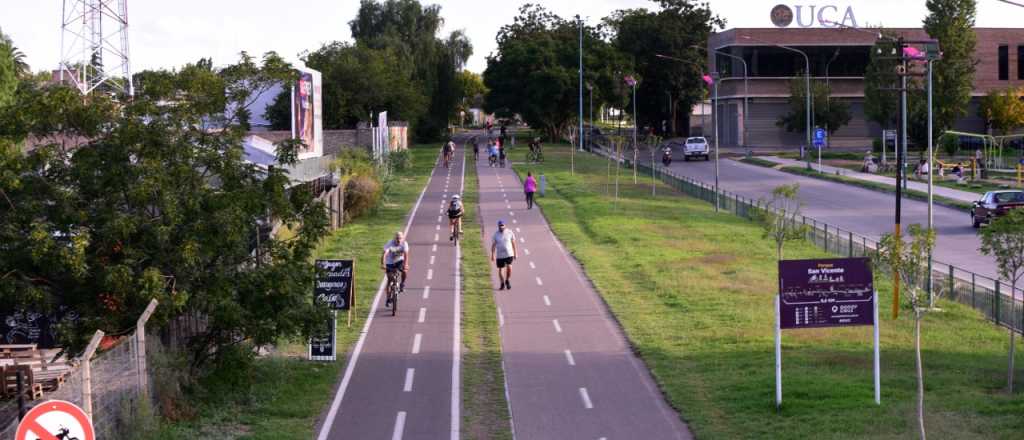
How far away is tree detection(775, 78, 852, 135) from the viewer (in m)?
86.2

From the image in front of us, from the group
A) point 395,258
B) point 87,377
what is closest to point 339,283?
point 395,258

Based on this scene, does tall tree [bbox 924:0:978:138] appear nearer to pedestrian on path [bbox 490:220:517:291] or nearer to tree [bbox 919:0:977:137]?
tree [bbox 919:0:977:137]

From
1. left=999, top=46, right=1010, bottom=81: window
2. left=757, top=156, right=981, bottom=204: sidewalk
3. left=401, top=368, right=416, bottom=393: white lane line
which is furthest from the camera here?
left=999, top=46, right=1010, bottom=81: window

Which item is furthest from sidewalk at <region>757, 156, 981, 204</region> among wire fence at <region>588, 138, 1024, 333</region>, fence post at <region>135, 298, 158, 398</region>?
fence post at <region>135, 298, 158, 398</region>

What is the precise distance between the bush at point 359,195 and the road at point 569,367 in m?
12.7

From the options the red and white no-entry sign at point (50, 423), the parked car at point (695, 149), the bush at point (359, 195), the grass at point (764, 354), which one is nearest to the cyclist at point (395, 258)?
the grass at point (764, 354)

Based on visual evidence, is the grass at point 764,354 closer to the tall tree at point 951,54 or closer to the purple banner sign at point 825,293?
the purple banner sign at point 825,293

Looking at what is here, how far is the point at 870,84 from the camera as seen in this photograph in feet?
255

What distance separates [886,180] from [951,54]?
47.5ft

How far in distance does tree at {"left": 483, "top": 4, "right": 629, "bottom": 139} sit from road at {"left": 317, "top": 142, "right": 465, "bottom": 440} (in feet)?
219

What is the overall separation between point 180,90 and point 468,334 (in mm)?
7325

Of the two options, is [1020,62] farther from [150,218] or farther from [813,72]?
[150,218]

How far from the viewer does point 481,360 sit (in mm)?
19438

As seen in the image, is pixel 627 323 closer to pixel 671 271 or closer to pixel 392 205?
pixel 671 271
